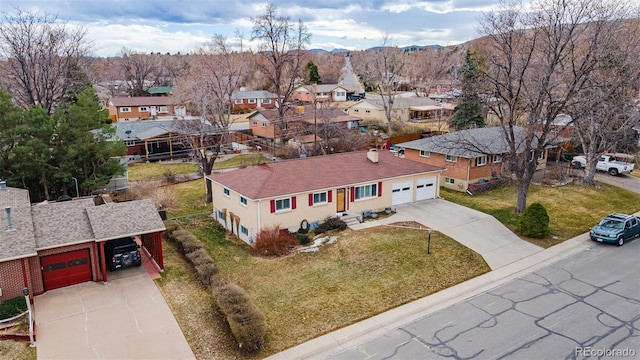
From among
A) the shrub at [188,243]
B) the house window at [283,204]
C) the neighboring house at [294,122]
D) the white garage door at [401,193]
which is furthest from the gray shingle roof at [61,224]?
the neighboring house at [294,122]

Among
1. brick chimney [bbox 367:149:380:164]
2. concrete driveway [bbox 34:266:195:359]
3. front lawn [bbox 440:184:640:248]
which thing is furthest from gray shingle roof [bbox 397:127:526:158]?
concrete driveway [bbox 34:266:195:359]

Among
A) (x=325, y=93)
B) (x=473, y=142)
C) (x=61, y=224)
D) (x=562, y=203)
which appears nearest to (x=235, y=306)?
(x=61, y=224)

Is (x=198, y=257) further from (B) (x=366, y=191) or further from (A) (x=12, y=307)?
(B) (x=366, y=191)

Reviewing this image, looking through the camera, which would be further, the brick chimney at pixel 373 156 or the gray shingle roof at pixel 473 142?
the gray shingle roof at pixel 473 142

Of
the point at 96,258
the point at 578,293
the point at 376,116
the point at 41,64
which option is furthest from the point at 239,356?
the point at 376,116

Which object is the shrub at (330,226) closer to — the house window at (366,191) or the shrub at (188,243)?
the house window at (366,191)

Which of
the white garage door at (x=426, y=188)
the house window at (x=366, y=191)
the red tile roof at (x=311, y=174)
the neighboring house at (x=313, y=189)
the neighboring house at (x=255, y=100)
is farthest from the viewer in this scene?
the neighboring house at (x=255, y=100)

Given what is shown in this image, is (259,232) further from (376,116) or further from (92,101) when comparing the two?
(376,116)
